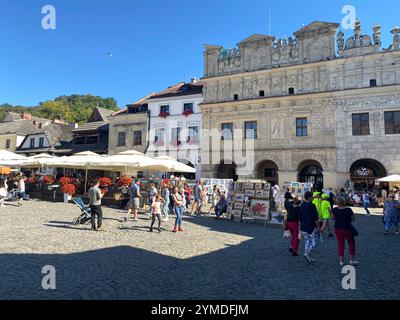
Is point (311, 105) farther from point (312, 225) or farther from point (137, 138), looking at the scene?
point (312, 225)

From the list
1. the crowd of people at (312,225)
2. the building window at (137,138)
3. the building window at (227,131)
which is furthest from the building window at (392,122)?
the building window at (137,138)

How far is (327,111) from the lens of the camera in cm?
2805

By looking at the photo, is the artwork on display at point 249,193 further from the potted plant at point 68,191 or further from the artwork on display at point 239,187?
the potted plant at point 68,191

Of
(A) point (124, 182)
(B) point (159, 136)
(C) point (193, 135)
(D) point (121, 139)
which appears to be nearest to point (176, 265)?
(A) point (124, 182)

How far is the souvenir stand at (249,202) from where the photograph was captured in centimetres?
1505

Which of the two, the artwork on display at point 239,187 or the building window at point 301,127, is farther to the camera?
the building window at point 301,127

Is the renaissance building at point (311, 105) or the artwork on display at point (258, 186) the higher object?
the renaissance building at point (311, 105)

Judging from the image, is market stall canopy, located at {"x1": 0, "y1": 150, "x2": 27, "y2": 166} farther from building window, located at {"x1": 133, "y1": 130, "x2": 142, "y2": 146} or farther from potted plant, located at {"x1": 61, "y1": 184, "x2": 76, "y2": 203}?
building window, located at {"x1": 133, "y1": 130, "x2": 142, "y2": 146}

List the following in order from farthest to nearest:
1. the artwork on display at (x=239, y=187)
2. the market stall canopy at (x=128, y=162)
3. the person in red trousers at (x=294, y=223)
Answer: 1. the market stall canopy at (x=128, y=162)
2. the artwork on display at (x=239, y=187)
3. the person in red trousers at (x=294, y=223)

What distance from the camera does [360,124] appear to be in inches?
1064

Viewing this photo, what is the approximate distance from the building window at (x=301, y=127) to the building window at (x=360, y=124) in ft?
13.5

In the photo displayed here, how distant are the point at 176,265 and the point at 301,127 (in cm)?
2497

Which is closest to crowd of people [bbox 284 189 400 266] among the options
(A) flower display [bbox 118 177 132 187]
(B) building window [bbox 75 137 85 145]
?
(A) flower display [bbox 118 177 132 187]

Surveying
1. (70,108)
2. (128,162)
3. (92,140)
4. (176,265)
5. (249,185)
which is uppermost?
(70,108)
